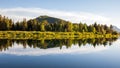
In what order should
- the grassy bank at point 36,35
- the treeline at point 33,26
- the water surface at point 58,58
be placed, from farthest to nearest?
the treeline at point 33,26, the grassy bank at point 36,35, the water surface at point 58,58

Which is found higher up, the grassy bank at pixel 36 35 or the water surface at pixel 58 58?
the water surface at pixel 58 58

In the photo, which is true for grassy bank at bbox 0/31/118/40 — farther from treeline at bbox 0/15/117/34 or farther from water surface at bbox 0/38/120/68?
water surface at bbox 0/38/120/68

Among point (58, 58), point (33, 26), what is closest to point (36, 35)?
point (33, 26)

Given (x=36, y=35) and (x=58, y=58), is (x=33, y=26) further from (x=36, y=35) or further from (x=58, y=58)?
(x=58, y=58)

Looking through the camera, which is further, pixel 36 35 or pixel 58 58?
pixel 36 35

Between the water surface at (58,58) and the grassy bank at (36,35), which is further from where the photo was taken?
the grassy bank at (36,35)

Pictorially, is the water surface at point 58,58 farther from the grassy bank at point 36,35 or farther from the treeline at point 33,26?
the treeline at point 33,26

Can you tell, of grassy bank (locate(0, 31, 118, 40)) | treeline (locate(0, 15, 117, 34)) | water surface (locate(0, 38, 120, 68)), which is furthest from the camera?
treeline (locate(0, 15, 117, 34))

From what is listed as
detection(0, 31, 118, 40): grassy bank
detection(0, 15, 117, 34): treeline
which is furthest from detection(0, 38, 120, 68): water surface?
detection(0, 15, 117, 34): treeline

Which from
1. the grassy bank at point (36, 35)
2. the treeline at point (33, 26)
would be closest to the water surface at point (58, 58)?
the grassy bank at point (36, 35)

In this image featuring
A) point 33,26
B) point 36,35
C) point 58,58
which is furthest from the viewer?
point 33,26

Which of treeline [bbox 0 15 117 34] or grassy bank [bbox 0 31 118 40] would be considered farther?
treeline [bbox 0 15 117 34]

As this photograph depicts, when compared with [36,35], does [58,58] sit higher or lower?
higher

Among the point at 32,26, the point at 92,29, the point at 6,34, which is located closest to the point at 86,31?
the point at 92,29
